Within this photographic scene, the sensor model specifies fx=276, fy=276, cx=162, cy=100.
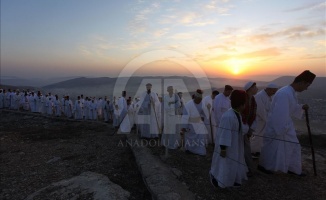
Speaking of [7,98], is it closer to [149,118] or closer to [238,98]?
[149,118]

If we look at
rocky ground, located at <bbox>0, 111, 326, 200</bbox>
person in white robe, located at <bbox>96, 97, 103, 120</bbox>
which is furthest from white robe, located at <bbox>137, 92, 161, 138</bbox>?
person in white robe, located at <bbox>96, 97, 103, 120</bbox>

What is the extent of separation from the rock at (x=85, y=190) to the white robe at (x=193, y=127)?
9.14ft

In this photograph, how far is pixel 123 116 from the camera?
42.6 ft

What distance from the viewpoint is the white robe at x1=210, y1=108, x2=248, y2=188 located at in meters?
5.19

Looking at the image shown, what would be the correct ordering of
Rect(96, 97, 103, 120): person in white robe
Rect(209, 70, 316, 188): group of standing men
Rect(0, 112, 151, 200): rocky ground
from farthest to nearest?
Rect(96, 97, 103, 120): person in white robe → Rect(0, 112, 151, 200): rocky ground → Rect(209, 70, 316, 188): group of standing men

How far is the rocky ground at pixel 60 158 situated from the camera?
6926 millimetres

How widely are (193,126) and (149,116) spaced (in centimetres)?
266

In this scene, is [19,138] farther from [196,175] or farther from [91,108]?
[196,175]

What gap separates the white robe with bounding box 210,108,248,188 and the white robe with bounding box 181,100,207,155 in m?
2.39

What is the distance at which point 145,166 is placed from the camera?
6570 millimetres

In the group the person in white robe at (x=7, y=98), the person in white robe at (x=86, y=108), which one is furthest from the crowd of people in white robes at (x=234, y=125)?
the person in white robe at (x=7, y=98)

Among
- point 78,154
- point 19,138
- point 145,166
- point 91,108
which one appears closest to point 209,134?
point 145,166

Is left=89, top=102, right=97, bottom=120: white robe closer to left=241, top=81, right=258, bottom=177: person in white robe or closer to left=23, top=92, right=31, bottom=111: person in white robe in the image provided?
left=23, top=92, right=31, bottom=111: person in white robe

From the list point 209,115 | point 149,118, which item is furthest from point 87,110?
point 209,115
